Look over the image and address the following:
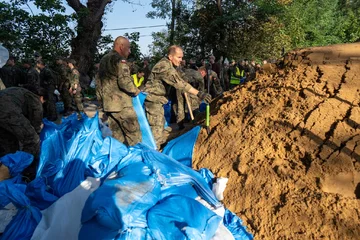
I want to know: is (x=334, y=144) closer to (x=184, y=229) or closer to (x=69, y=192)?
(x=184, y=229)

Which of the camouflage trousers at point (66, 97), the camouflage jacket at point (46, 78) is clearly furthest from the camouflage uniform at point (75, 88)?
the camouflage jacket at point (46, 78)

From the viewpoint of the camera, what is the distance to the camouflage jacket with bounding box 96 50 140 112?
13.4ft

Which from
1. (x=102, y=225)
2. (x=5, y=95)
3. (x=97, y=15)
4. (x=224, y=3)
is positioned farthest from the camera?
(x=224, y=3)

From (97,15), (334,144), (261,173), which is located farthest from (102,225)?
(97,15)

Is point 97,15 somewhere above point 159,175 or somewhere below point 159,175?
above

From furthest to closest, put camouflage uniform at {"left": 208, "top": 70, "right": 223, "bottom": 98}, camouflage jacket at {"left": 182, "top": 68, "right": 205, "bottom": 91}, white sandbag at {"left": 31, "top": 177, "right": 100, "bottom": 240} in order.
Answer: camouflage uniform at {"left": 208, "top": 70, "right": 223, "bottom": 98} < camouflage jacket at {"left": 182, "top": 68, "right": 205, "bottom": 91} < white sandbag at {"left": 31, "top": 177, "right": 100, "bottom": 240}

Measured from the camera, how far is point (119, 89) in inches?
166

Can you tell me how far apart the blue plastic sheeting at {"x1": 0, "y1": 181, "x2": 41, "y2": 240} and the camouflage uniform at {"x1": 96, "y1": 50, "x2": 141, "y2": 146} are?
1.62 m

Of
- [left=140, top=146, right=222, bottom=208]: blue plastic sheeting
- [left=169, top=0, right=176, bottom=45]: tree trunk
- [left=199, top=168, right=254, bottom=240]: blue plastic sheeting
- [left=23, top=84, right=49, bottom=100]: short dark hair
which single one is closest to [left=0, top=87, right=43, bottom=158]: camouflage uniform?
[left=23, top=84, right=49, bottom=100]: short dark hair

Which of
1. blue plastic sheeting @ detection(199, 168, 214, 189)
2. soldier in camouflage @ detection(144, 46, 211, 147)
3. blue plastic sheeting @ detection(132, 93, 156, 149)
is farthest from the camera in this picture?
soldier in camouflage @ detection(144, 46, 211, 147)

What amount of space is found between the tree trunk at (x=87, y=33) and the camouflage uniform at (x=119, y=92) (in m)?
10.3

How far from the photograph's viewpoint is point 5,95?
4109 mm

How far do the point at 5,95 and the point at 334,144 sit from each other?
3.90 m

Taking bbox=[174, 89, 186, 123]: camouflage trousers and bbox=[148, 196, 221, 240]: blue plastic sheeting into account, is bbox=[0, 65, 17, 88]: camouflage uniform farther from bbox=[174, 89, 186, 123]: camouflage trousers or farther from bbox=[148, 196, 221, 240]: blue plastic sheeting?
bbox=[148, 196, 221, 240]: blue plastic sheeting
